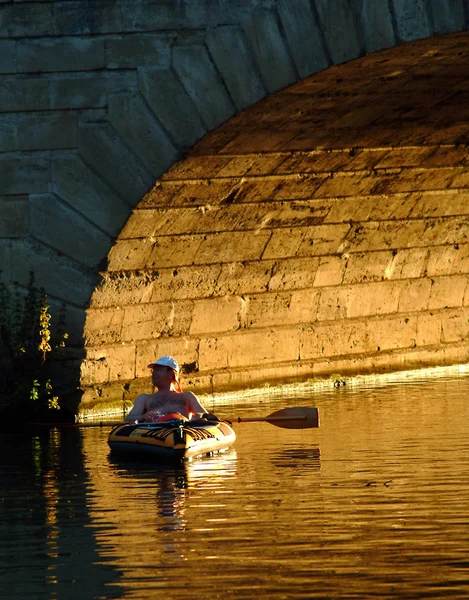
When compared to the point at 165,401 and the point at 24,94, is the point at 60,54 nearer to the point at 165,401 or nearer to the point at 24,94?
the point at 24,94

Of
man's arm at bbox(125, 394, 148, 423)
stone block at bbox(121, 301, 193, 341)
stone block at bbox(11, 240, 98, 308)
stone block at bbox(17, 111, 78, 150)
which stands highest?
stone block at bbox(17, 111, 78, 150)

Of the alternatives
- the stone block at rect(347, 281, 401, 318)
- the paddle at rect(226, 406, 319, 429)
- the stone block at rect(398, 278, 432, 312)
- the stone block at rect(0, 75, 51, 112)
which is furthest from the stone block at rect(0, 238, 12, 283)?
the stone block at rect(398, 278, 432, 312)

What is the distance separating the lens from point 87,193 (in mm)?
14688

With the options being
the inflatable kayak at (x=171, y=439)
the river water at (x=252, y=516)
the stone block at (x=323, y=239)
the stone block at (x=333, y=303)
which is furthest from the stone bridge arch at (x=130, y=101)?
the stone block at (x=333, y=303)

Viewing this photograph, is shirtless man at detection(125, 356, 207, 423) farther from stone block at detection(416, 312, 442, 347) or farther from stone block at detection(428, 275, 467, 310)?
stone block at detection(428, 275, 467, 310)

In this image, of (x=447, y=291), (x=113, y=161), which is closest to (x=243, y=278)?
(x=113, y=161)

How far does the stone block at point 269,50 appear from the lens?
1384 centimetres

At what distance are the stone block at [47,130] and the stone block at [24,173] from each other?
3.9 inches

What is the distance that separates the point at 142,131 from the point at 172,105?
1.21 feet

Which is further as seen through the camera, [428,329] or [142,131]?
[428,329]

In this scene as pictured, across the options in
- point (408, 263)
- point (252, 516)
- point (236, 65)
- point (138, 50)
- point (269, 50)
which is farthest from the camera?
point (408, 263)

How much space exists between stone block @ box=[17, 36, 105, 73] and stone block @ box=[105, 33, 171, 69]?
10 centimetres

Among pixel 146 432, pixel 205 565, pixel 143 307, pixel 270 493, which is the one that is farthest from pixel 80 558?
pixel 143 307

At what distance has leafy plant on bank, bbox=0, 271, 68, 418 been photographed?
14.9 metres
